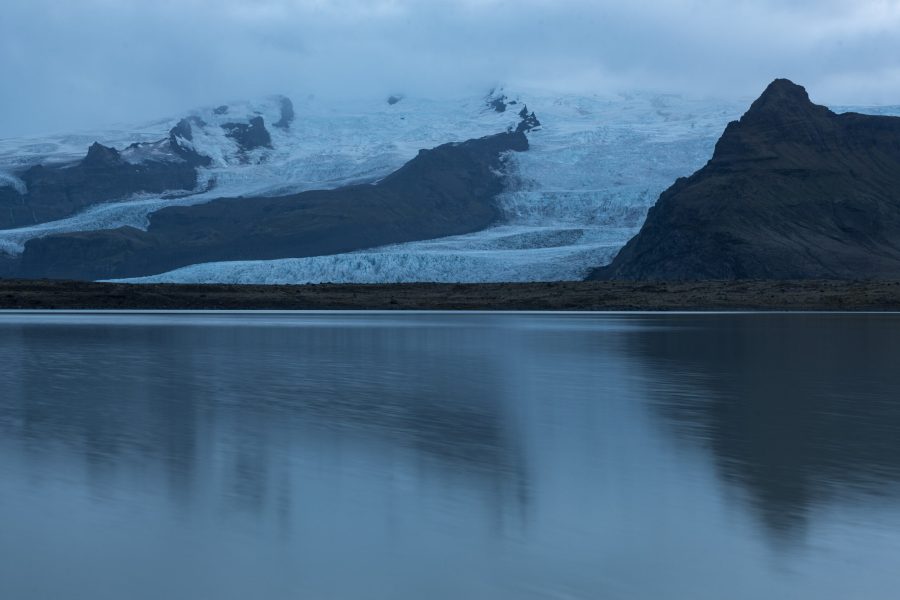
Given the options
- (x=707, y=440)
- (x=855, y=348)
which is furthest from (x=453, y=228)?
(x=707, y=440)

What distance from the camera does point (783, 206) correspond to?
4067 inches

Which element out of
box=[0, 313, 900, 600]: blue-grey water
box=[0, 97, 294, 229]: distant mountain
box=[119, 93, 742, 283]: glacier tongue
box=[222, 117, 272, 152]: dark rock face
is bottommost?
box=[0, 313, 900, 600]: blue-grey water

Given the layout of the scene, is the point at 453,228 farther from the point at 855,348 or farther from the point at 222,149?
the point at 855,348

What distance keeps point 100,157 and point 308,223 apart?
43891 mm

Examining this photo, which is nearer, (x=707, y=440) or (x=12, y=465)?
(x=12, y=465)

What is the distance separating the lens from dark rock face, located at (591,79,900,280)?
3725 inches

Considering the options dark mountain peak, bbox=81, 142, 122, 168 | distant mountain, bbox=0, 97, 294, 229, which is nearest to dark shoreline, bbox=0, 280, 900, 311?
dark mountain peak, bbox=81, 142, 122, 168

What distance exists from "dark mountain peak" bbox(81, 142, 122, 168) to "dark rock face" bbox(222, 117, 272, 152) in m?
20.6

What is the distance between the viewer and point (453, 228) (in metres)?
162

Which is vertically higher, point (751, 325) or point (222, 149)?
point (222, 149)

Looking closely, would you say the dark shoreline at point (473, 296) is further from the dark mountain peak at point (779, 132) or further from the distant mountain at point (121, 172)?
the distant mountain at point (121, 172)

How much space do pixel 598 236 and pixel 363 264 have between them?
2555 cm

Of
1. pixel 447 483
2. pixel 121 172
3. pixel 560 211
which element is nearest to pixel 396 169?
pixel 560 211

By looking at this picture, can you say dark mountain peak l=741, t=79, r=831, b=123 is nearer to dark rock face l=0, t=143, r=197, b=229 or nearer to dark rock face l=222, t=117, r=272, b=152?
dark rock face l=222, t=117, r=272, b=152
